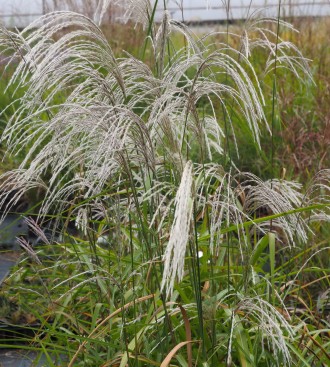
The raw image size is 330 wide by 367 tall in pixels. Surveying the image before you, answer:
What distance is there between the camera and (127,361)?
2777 mm

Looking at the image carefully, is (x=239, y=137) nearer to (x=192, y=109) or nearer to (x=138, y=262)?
(x=138, y=262)

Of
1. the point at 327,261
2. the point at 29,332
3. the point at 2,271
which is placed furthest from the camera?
the point at 2,271

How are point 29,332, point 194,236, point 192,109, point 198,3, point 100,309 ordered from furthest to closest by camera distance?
point 198,3 → point 29,332 → point 100,309 → point 194,236 → point 192,109

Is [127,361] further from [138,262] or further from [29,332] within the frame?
[29,332]

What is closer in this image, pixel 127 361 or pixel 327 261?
pixel 127 361

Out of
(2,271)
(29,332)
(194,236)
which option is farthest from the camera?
(2,271)

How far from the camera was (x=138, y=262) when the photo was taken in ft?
10.6

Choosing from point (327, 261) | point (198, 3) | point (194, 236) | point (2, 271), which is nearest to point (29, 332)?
point (2, 271)

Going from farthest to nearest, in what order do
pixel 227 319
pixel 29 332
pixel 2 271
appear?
pixel 2 271 → pixel 29 332 → pixel 227 319

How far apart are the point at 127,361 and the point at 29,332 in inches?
65.7

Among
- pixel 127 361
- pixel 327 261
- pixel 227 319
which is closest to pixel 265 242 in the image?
pixel 227 319

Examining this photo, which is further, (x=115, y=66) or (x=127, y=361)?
(x=127, y=361)

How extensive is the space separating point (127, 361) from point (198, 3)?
20443 mm

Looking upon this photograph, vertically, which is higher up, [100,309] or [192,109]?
[192,109]
